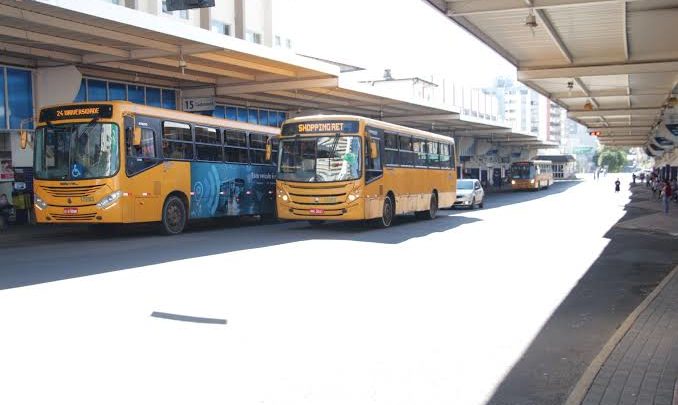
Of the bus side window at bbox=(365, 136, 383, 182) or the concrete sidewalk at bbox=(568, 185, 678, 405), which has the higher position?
the bus side window at bbox=(365, 136, 383, 182)

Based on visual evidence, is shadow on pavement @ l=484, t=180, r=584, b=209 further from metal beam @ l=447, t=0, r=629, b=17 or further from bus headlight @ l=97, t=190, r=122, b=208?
bus headlight @ l=97, t=190, r=122, b=208

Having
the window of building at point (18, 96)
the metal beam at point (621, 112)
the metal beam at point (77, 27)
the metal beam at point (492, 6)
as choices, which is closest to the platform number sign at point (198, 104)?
the window of building at point (18, 96)

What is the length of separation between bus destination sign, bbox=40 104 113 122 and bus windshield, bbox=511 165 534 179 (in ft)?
166

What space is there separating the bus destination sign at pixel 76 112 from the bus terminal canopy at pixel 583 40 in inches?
327

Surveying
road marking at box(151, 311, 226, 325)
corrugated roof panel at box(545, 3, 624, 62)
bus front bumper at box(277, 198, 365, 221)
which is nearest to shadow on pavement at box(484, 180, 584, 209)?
corrugated roof panel at box(545, 3, 624, 62)

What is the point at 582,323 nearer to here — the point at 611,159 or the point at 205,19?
the point at 205,19

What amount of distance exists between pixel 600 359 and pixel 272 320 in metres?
3.48

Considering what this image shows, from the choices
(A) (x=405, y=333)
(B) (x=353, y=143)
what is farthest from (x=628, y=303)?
(B) (x=353, y=143)

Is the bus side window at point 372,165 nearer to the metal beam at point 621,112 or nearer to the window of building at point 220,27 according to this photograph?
the window of building at point 220,27

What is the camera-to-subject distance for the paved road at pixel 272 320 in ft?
18.0

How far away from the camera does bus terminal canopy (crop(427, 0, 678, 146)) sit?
47.7 feet

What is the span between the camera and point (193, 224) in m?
24.6

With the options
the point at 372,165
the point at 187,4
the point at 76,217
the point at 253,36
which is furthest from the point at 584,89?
the point at 187,4

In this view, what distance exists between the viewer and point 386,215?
21.3m
